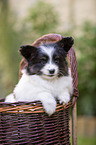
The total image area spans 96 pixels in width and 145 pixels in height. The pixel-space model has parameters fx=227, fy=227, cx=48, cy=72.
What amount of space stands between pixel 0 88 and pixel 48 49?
122 inches

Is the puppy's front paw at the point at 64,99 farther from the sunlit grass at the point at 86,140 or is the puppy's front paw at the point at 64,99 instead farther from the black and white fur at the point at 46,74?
the sunlit grass at the point at 86,140

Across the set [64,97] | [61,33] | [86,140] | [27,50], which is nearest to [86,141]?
[86,140]

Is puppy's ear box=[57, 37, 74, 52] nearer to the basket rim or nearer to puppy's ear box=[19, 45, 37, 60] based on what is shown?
puppy's ear box=[19, 45, 37, 60]

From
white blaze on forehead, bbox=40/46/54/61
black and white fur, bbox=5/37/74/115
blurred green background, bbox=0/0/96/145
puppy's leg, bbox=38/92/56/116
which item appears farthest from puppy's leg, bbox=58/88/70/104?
blurred green background, bbox=0/0/96/145

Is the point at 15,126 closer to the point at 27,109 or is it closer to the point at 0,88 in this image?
the point at 27,109

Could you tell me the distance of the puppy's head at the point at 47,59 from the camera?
1969 mm

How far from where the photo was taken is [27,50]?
2.01 meters

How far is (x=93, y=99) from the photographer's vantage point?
15.9ft

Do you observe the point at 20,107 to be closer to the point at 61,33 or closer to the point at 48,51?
the point at 48,51

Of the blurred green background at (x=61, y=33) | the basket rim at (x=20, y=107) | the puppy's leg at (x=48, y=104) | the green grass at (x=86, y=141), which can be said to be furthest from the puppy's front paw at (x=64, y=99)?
the blurred green background at (x=61, y=33)

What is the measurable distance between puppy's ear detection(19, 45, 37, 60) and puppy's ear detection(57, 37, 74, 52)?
262mm

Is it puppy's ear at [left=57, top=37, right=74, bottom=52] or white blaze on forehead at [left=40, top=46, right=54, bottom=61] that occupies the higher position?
puppy's ear at [left=57, top=37, right=74, bottom=52]

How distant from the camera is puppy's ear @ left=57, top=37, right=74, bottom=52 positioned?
81.9 inches

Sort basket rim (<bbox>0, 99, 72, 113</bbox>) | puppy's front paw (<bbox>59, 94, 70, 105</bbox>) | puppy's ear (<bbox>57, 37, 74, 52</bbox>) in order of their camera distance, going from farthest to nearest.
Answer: puppy's ear (<bbox>57, 37, 74, 52</bbox>)
puppy's front paw (<bbox>59, 94, 70, 105</bbox>)
basket rim (<bbox>0, 99, 72, 113</bbox>)
